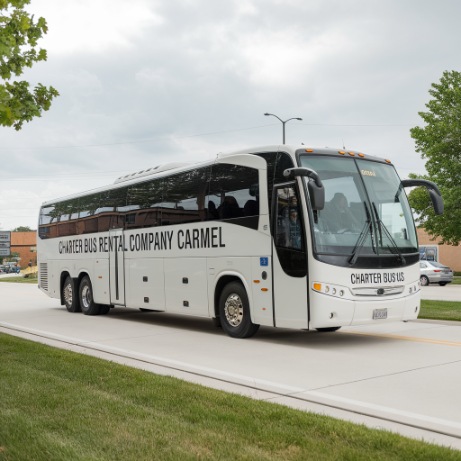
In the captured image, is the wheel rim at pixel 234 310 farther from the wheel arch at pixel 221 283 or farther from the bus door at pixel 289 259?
the bus door at pixel 289 259

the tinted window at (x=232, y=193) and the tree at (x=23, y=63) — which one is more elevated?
the tree at (x=23, y=63)

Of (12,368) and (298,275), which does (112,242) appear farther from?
(12,368)

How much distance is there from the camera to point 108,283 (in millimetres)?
17297

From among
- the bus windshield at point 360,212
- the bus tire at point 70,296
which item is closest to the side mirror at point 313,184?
the bus windshield at point 360,212

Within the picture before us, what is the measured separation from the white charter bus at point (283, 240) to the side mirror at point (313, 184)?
0.07 ft

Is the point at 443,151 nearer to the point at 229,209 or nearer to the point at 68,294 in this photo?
the point at 68,294

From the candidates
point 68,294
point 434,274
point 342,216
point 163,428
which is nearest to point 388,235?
point 342,216

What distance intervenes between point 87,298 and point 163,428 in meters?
13.4

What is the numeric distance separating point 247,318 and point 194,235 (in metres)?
2.33

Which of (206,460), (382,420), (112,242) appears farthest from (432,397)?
(112,242)

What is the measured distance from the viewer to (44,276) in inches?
838

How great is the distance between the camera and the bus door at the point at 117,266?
16.6 m

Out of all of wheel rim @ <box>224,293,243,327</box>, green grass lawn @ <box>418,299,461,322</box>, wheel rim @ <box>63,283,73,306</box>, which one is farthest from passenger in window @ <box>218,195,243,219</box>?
wheel rim @ <box>63,283,73,306</box>

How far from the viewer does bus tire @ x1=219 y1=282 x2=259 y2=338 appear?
12109 mm
